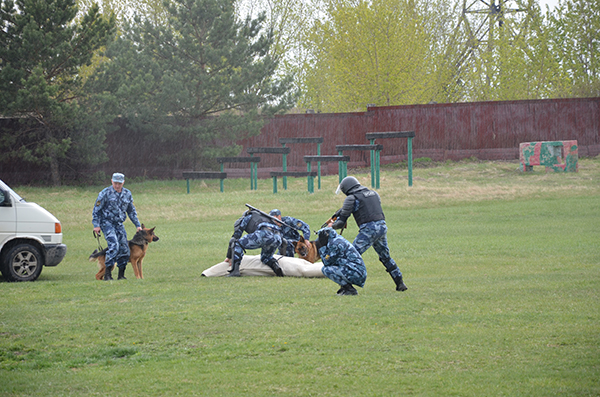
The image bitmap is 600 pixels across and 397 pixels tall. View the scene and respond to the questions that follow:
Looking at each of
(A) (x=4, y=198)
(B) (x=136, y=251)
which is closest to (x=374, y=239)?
(B) (x=136, y=251)

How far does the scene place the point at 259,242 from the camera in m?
12.6

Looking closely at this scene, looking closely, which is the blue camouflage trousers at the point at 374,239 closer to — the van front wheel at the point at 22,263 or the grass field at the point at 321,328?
the grass field at the point at 321,328

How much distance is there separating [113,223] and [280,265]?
324cm

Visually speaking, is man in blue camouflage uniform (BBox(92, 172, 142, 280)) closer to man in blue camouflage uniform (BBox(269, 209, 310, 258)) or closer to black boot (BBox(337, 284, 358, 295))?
man in blue camouflage uniform (BBox(269, 209, 310, 258))

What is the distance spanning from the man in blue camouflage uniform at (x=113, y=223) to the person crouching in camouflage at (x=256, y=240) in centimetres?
188

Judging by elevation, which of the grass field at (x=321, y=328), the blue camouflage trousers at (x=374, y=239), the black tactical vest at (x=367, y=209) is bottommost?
the grass field at (x=321, y=328)

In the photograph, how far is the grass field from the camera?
21.4ft

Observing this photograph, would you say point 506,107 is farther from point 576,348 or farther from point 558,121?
point 576,348

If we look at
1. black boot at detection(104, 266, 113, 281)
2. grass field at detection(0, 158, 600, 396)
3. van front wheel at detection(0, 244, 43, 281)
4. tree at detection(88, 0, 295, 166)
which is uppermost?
tree at detection(88, 0, 295, 166)

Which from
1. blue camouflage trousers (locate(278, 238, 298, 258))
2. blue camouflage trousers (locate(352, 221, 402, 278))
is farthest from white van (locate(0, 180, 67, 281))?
blue camouflage trousers (locate(352, 221, 402, 278))

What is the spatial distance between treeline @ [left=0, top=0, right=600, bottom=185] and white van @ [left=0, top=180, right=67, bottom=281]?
1742 cm

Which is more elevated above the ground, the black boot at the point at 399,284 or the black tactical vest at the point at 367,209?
the black tactical vest at the point at 367,209

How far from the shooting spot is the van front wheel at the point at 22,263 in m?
12.8

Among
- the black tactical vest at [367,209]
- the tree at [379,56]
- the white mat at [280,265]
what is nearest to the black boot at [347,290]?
the black tactical vest at [367,209]
